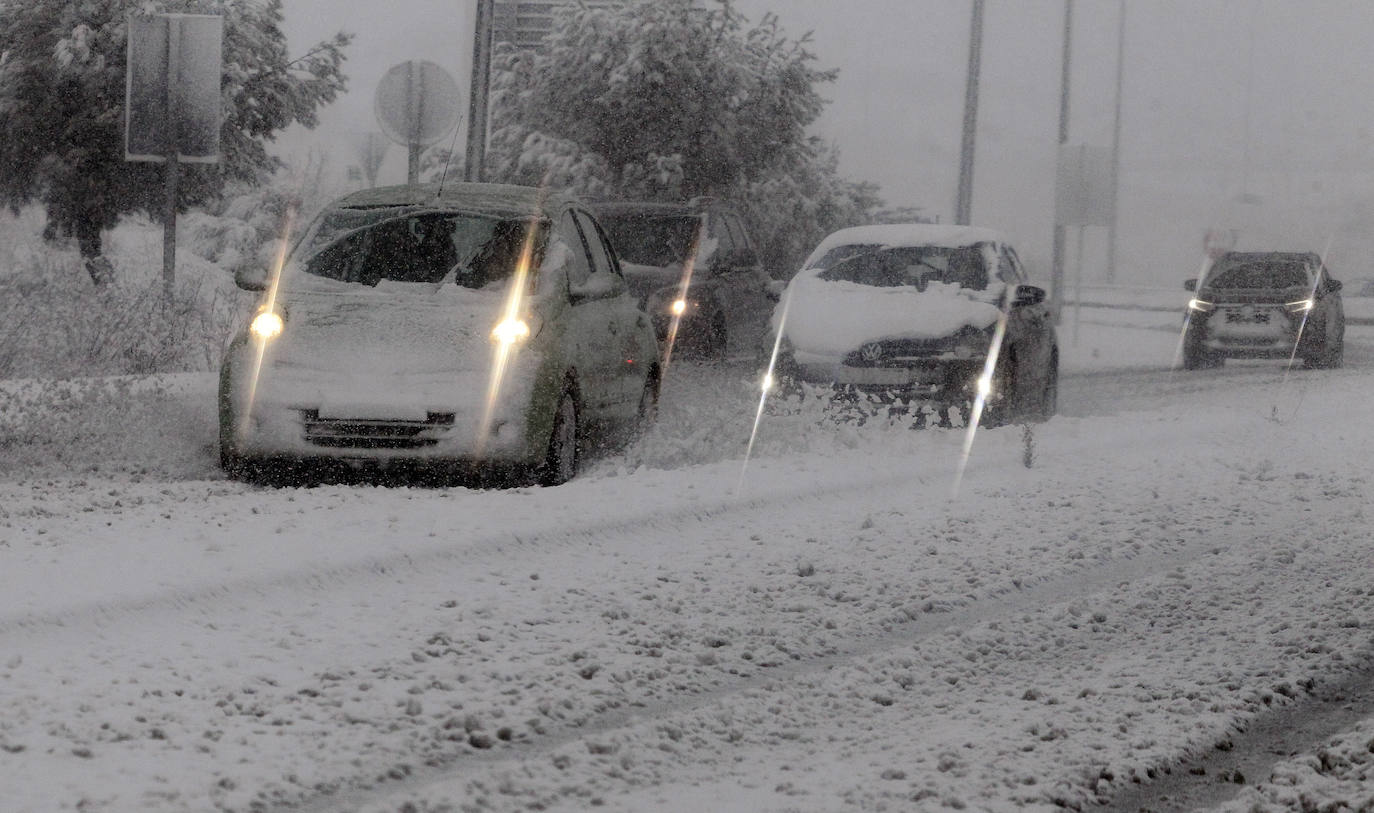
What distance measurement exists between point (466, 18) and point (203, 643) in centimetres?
4652

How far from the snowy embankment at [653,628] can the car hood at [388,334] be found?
633mm

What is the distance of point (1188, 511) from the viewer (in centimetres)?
945

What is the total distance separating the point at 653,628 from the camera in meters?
6.16

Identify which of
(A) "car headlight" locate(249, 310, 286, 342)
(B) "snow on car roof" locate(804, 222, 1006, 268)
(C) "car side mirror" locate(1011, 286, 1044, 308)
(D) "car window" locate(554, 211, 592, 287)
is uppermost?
(B) "snow on car roof" locate(804, 222, 1006, 268)

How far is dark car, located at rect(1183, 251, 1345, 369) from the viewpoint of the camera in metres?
23.0

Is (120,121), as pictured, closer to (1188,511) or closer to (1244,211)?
(1188,511)

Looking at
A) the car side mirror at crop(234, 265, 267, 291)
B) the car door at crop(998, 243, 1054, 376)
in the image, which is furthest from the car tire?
the car side mirror at crop(234, 265, 267, 291)

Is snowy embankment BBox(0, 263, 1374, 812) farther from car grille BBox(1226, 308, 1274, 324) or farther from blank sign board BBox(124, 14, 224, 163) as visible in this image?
car grille BBox(1226, 308, 1274, 324)

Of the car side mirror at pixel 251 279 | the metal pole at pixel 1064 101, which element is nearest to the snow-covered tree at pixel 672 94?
the metal pole at pixel 1064 101

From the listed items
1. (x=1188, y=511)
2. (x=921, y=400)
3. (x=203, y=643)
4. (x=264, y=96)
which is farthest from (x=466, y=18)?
(x=203, y=643)

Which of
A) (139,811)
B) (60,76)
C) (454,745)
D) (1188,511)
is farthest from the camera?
(60,76)

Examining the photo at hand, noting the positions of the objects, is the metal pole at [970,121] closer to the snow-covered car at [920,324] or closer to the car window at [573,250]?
the snow-covered car at [920,324]

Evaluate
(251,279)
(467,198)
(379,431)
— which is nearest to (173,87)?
(467,198)

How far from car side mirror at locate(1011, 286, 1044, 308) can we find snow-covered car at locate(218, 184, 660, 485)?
13.9 feet
